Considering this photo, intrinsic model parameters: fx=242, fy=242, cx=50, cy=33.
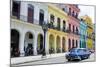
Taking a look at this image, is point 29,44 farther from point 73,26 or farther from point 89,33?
point 89,33

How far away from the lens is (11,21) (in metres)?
2.88

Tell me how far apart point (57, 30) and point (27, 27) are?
0.46 m

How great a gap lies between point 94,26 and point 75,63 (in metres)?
0.61

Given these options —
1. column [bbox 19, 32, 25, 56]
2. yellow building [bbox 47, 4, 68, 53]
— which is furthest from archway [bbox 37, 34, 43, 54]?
column [bbox 19, 32, 25, 56]

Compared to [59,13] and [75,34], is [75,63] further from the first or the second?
[59,13]

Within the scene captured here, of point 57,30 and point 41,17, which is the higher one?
point 41,17

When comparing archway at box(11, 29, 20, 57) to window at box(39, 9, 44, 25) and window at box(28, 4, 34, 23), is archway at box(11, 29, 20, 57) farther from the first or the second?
window at box(39, 9, 44, 25)

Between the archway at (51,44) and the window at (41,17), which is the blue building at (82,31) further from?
the window at (41,17)

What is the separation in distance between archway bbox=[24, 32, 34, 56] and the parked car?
532 mm

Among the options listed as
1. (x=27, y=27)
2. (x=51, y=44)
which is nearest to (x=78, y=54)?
(x=51, y=44)

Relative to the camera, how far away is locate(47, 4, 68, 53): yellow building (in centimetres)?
320

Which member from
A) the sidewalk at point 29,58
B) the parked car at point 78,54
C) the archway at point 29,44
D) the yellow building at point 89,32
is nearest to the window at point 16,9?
the archway at point 29,44

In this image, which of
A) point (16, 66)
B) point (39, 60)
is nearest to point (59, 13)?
point (39, 60)

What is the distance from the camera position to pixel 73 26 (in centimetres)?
336
